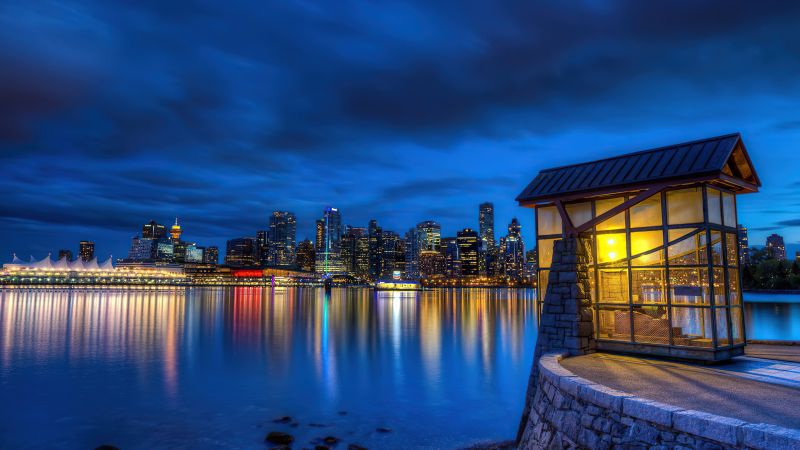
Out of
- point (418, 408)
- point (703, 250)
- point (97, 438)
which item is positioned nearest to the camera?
point (703, 250)

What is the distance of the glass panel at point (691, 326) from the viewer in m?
13.1

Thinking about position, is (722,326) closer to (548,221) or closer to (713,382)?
(713,382)

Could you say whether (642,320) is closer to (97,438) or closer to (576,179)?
(576,179)

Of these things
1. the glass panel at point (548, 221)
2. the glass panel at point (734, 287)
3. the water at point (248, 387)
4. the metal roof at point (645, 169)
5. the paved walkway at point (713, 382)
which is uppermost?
the metal roof at point (645, 169)

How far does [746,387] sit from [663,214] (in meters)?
5.13

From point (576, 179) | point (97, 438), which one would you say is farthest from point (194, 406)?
point (576, 179)

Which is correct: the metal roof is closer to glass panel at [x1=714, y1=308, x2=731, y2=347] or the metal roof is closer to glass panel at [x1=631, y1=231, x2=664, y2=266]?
glass panel at [x1=631, y1=231, x2=664, y2=266]

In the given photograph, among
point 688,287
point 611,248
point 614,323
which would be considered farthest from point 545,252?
point 688,287

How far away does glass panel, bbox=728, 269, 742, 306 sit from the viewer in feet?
44.6

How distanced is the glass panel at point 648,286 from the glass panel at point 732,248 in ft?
6.68

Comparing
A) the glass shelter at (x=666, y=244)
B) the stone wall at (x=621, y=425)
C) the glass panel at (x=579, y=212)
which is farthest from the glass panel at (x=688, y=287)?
the stone wall at (x=621, y=425)

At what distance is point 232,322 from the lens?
6297cm

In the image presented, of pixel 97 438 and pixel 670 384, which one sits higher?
pixel 670 384

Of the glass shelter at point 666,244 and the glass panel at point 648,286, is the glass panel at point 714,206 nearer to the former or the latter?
the glass shelter at point 666,244
